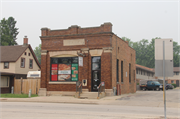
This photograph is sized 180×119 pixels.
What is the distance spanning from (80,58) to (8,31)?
4862cm

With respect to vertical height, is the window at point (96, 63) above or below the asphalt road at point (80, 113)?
above

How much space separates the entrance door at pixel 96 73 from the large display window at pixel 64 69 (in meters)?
1.95

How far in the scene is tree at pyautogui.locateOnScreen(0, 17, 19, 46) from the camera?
60162 mm

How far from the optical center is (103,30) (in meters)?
22.9

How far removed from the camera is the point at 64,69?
24266mm

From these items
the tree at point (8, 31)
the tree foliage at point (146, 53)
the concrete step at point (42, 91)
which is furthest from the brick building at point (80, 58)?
the tree foliage at point (146, 53)

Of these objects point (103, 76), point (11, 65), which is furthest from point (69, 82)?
point (11, 65)

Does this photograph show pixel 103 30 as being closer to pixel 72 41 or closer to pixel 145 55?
pixel 72 41

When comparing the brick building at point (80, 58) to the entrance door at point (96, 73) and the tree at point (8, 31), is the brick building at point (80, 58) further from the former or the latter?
the tree at point (8, 31)

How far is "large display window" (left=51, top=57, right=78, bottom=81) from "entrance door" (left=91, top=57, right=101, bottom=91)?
6.40 feet

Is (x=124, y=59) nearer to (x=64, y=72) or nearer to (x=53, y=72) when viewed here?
(x=64, y=72)

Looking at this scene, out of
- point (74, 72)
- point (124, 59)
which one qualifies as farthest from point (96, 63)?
point (124, 59)

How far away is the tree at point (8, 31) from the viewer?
60.2m

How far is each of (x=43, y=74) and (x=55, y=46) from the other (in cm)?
344
